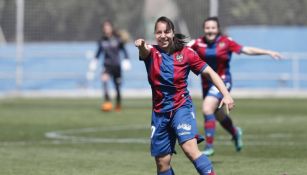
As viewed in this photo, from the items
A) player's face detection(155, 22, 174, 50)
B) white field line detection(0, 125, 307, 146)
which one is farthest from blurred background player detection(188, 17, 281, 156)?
player's face detection(155, 22, 174, 50)

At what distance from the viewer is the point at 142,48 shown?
9.36m

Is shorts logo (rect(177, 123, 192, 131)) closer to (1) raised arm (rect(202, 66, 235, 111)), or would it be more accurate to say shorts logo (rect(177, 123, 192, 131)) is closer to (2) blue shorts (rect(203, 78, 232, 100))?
(1) raised arm (rect(202, 66, 235, 111))

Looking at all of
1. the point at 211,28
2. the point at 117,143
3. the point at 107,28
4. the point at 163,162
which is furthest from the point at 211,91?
the point at 107,28

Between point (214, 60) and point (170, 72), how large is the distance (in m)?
5.03

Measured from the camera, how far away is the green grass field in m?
11.8

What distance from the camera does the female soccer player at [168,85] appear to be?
941 centimetres

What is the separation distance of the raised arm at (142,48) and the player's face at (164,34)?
175 millimetres

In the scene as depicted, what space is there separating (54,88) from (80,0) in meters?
3.99

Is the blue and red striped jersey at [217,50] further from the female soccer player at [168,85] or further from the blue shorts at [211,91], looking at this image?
the female soccer player at [168,85]

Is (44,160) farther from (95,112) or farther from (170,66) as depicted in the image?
(95,112)

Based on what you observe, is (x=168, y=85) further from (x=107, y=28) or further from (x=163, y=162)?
→ (x=107, y=28)

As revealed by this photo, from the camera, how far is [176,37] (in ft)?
31.5

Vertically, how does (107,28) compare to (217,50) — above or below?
below

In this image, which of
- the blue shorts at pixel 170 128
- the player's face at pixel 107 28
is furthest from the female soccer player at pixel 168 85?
the player's face at pixel 107 28
